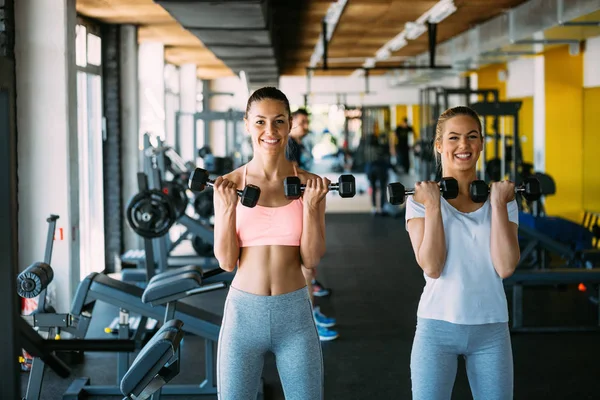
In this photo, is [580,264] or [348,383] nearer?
[348,383]

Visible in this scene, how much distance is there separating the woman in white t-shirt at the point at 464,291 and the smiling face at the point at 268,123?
41 cm

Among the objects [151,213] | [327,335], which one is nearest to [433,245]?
[327,335]

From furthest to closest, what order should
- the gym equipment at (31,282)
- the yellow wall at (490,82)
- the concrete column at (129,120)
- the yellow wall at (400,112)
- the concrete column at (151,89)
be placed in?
the yellow wall at (400,112)
the yellow wall at (490,82)
the concrete column at (151,89)
the concrete column at (129,120)
the gym equipment at (31,282)

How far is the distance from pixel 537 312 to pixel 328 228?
17.7 ft

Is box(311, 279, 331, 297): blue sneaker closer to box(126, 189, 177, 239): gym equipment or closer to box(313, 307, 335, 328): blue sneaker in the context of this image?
box(313, 307, 335, 328): blue sneaker

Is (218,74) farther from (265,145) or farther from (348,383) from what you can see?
(265,145)

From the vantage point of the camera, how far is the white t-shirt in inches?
76.7

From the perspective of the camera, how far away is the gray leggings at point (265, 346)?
202 cm

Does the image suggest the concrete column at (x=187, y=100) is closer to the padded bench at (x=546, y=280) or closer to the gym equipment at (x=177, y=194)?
the gym equipment at (x=177, y=194)

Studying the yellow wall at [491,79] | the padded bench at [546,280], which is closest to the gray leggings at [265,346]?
the padded bench at [546,280]

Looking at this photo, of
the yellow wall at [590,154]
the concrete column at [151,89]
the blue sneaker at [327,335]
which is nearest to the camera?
the blue sneaker at [327,335]

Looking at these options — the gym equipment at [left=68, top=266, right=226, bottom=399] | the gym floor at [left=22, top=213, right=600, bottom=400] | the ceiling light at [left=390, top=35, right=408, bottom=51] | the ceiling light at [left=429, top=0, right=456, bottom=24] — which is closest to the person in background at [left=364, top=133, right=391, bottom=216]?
the ceiling light at [left=390, top=35, right=408, bottom=51]

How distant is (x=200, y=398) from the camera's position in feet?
11.9

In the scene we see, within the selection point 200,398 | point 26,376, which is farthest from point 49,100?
point 200,398
